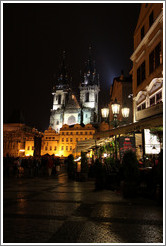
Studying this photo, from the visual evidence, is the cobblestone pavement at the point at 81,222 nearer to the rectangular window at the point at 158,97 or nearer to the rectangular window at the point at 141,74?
the rectangular window at the point at 158,97

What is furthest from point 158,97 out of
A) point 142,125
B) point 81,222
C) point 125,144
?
point 81,222

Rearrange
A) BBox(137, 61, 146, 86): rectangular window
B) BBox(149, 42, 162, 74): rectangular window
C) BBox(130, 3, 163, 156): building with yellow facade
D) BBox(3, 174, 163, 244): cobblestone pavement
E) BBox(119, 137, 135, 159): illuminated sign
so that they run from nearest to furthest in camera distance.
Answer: BBox(3, 174, 163, 244): cobblestone pavement → BBox(119, 137, 135, 159): illuminated sign → BBox(130, 3, 163, 156): building with yellow facade → BBox(149, 42, 162, 74): rectangular window → BBox(137, 61, 146, 86): rectangular window

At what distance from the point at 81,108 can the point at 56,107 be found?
15.4 meters

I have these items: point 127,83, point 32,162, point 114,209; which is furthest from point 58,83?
point 114,209

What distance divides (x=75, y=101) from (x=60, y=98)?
11.1 m

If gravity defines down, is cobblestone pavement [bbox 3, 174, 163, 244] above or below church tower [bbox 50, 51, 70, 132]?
below

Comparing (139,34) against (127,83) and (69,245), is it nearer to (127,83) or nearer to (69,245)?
(127,83)

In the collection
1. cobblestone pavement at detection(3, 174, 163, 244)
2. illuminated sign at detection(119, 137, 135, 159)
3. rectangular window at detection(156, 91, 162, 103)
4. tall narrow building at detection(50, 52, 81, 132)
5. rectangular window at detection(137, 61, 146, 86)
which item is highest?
tall narrow building at detection(50, 52, 81, 132)

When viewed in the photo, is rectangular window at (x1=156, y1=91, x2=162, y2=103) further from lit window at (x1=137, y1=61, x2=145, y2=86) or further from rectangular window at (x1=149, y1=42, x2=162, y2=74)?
lit window at (x1=137, y1=61, x2=145, y2=86)

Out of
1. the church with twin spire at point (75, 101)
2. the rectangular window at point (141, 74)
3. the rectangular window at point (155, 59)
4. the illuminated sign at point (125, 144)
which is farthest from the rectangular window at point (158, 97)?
the church with twin spire at point (75, 101)

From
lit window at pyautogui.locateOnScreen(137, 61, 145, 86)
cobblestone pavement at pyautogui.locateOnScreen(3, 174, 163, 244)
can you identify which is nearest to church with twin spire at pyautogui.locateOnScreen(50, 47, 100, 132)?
lit window at pyautogui.locateOnScreen(137, 61, 145, 86)

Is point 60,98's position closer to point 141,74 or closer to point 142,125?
point 141,74

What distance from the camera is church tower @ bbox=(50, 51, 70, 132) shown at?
101750 mm

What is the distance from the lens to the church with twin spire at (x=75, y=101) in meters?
98.8
